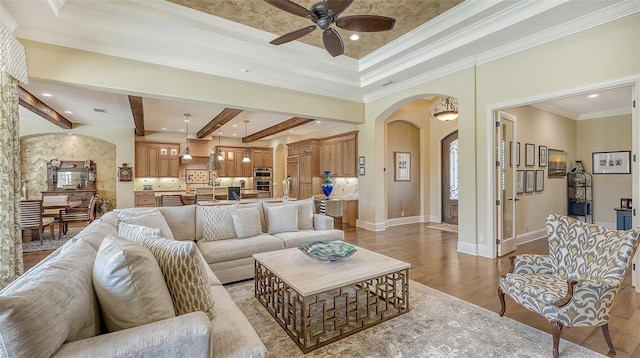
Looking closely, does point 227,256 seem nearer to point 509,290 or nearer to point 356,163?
point 509,290

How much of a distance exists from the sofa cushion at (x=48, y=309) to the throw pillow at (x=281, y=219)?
108 inches

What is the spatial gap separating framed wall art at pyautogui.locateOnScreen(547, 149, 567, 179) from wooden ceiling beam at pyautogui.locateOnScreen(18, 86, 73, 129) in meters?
9.74

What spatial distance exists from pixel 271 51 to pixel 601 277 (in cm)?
466

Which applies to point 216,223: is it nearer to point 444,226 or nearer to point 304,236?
point 304,236

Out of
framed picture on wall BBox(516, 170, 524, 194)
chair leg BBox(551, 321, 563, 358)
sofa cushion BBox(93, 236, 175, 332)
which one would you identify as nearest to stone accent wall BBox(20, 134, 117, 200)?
sofa cushion BBox(93, 236, 175, 332)

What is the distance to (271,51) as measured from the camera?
14.4 feet

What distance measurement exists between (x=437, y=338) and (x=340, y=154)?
584 centimetres

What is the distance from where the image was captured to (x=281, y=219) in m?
4.11

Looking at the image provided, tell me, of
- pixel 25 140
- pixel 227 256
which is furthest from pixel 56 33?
pixel 25 140

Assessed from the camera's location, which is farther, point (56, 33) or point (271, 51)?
point (271, 51)

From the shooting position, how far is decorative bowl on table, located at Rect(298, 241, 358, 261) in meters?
2.57

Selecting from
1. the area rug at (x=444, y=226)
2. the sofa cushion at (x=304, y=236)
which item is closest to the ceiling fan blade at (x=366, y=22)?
the sofa cushion at (x=304, y=236)

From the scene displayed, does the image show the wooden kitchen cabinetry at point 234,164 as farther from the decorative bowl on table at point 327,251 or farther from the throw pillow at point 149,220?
the decorative bowl on table at point 327,251

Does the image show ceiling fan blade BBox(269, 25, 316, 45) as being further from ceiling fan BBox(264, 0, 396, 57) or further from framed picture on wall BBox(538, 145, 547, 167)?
framed picture on wall BBox(538, 145, 547, 167)
